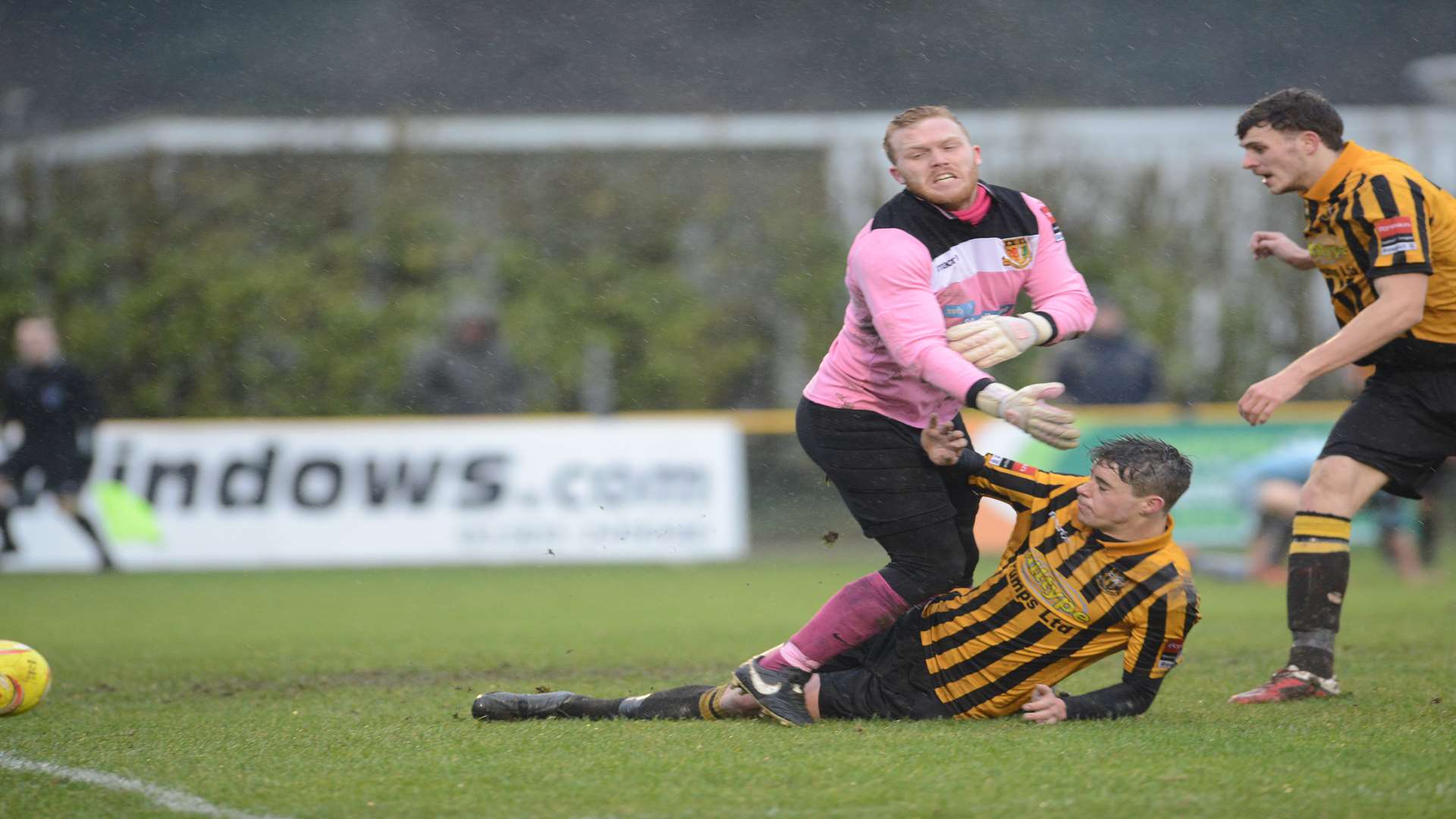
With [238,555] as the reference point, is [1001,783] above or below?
above

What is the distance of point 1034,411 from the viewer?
4.34m

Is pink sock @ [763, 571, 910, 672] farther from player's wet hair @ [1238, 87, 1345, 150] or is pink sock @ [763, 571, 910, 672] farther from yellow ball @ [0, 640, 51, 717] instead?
yellow ball @ [0, 640, 51, 717]

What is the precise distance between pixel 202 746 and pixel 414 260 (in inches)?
479

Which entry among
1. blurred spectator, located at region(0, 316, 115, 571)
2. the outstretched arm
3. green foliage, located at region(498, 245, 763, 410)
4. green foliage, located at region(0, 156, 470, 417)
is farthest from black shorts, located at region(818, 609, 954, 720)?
→ green foliage, located at region(0, 156, 470, 417)

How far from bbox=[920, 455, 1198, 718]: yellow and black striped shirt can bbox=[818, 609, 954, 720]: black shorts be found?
0.04 metres

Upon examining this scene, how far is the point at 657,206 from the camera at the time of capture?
17328mm

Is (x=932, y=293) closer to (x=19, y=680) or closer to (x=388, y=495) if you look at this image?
(x=19, y=680)

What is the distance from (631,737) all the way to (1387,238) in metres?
3.11

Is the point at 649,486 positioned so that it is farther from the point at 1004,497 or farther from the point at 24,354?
the point at 1004,497

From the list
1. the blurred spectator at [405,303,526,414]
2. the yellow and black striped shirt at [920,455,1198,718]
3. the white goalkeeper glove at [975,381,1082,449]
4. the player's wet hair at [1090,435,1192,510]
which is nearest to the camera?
the white goalkeeper glove at [975,381,1082,449]

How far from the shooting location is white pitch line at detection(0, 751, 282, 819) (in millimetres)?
3880

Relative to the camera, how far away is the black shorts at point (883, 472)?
5051mm

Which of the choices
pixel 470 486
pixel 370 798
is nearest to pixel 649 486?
pixel 470 486

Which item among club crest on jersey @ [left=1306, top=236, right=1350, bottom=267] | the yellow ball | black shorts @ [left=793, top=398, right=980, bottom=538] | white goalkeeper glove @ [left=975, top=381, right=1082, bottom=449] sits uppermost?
club crest on jersey @ [left=1306, top=236, right=1350, bottom=267]
